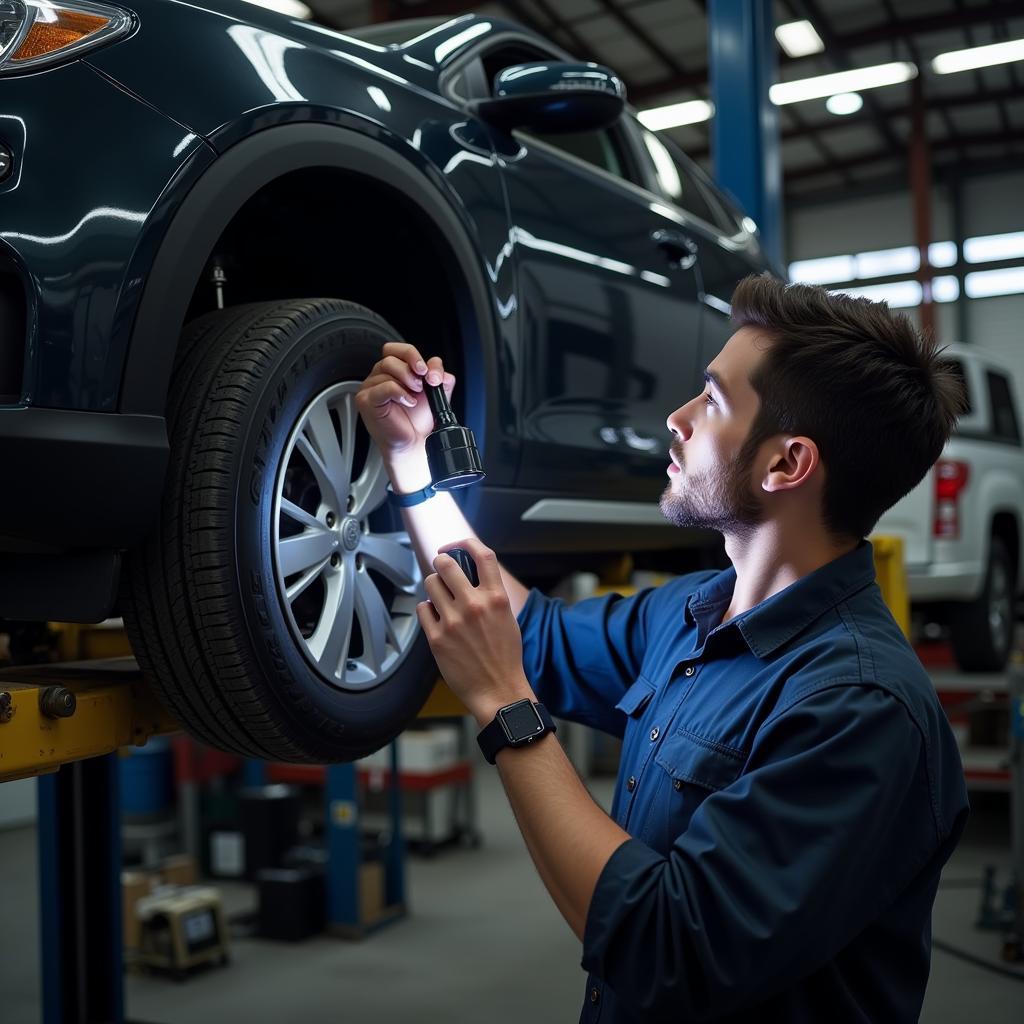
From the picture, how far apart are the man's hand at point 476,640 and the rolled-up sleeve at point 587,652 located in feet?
1.65

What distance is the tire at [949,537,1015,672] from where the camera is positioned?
5.80 metres

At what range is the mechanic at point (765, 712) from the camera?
1035mm

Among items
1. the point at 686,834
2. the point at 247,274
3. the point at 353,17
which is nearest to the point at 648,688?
the point at 686,834

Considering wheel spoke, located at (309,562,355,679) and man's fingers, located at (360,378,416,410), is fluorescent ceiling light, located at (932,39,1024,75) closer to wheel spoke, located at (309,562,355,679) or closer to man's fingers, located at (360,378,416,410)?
man's fingers, located at (360,378,416,410)

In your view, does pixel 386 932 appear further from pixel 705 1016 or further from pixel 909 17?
pixel 909 17

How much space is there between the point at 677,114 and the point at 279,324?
1199 centimetres

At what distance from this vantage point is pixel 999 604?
5.92m

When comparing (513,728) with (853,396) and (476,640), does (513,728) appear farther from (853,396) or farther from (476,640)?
(853,396)

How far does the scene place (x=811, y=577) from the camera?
4.24 ft

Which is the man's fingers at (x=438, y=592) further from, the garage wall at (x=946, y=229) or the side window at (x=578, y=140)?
the garage wall at (x=946, y=229)

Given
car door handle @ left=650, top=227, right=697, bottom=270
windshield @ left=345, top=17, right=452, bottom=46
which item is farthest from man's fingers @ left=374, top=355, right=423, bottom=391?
car door handle @ left=650, top=227, right=697, bottom=270

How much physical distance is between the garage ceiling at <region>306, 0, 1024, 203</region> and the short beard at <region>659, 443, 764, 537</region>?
355 inches

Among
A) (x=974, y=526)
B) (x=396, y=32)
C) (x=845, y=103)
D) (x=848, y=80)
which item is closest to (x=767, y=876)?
(x=396, y=32)

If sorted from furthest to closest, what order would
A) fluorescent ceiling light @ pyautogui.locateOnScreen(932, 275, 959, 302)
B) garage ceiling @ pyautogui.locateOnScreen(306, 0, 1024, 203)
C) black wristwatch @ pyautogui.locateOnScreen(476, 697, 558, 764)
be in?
fluorescent ceiling light @ pyautogui.locateOnScreen(932, 275, 959, 302)
garage ceiling @ pyautogui.locateOnScreen(306, 0, 1024, 203)
black wristwatch @ pyautogui.locateOnScreen(476, 697, 558, 764)
